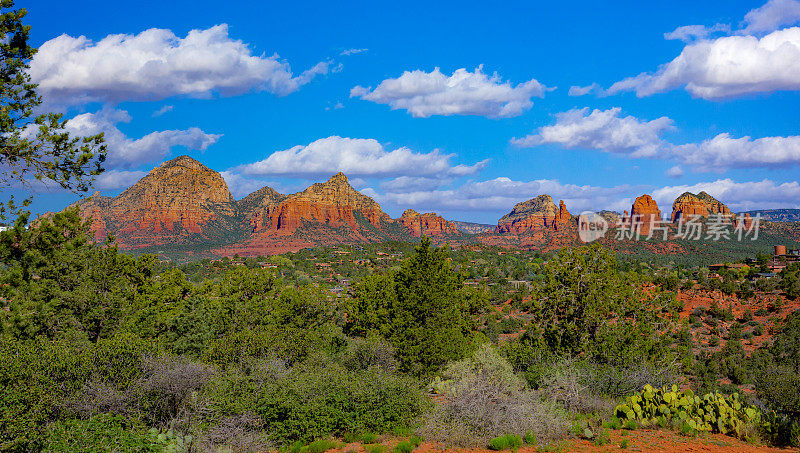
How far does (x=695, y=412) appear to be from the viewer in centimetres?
1480

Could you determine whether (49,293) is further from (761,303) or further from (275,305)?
(761,303)

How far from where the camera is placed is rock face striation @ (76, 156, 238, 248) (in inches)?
5261

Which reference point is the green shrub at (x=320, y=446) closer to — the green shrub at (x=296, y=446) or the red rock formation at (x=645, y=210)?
the green shrub at (x=296, y=446)

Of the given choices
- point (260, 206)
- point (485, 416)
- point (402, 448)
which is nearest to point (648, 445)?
point (485, 416)

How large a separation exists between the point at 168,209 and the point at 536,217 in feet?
368

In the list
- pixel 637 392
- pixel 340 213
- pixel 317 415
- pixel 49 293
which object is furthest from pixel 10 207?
pixel 340 213

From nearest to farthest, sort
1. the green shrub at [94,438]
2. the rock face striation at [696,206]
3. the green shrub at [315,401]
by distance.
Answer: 1. the green shrub at [94,438]
2. the green shrub at [315,401]
3. the rock face striation at [696,206]

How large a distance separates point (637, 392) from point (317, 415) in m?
11.1

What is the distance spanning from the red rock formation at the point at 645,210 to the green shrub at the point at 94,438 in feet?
418

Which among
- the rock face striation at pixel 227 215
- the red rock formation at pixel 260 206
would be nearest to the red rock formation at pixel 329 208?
the rock face striation at pixel 227 215

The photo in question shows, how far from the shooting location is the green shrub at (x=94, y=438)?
945cm

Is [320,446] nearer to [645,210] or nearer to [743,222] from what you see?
[743,222]

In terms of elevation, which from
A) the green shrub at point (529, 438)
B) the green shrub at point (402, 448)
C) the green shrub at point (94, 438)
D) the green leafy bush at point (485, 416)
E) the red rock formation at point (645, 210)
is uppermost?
the red rock formation at point (645, 210)

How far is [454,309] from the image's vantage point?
24562 mm
